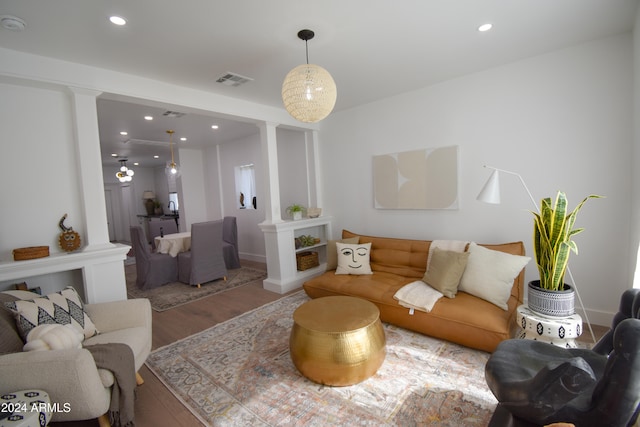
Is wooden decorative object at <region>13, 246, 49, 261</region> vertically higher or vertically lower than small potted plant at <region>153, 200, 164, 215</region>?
lower

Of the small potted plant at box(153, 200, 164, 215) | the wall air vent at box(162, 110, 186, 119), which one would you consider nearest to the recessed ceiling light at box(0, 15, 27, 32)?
the wall air vent at box(162, 110, 186, 119)

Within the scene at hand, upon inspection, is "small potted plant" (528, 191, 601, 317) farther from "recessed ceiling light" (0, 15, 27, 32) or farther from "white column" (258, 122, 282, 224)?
"recessed ceiling light" (0, 15, 27, 32)

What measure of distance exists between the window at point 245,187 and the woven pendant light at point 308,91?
4.12 metres

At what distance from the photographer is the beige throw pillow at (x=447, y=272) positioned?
266cm

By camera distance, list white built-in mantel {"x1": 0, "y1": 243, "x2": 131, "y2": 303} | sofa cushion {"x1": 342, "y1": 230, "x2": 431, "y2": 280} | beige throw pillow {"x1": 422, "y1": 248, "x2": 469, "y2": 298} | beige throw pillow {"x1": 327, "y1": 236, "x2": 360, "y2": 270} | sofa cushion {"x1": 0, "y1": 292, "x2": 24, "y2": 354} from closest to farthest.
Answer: sofa cushion {"x1": 0, "y1": 292, "x2": 24, "y2": 354}
white built-in mantel {"x1": 0, "y1": 243, "x2": 131, "y2": 303}
beige throw pillow {"x1": 422, "y1": 248, "x2": 469, "y2": 298}
sofa cushion {"x1": 342, "y1": 230, "x2": 431, "y2": 280}
beige throw pillow {"x1": 327, "y1": 236, "x2": 360, "y2": 270}

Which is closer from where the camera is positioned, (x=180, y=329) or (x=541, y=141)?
(x=541, y=141)

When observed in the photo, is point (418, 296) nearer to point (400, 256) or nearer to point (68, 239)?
point (400, 256)

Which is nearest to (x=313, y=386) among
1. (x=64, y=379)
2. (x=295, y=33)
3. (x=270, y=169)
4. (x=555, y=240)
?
(x=64, y=379)

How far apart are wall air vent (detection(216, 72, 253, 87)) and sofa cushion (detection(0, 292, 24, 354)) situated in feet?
8.11

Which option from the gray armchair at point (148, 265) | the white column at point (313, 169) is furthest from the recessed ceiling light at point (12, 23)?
the white column at point (313, 169)

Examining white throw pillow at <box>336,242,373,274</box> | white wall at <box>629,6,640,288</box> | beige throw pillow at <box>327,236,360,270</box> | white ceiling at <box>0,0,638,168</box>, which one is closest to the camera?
white ceiling at <box>0,0,638,168</box>

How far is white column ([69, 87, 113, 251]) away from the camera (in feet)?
8.14

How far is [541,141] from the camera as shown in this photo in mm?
2811

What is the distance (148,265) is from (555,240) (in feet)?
16.1
